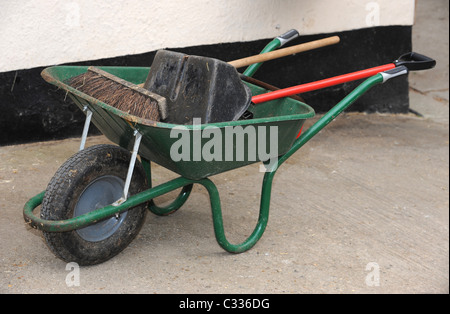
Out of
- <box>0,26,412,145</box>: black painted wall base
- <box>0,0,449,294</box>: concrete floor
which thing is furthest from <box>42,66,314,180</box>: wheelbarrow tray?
<box>0,26,412,145</box>: black painted wall base

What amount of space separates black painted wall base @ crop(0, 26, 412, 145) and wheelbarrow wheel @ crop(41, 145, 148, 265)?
3.44 feet

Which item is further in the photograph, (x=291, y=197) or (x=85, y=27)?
(x=85, y=27)

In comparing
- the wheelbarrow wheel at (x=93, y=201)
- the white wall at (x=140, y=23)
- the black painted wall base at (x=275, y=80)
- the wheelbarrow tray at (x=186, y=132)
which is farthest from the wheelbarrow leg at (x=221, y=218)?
the white wall at (x=140, y=23)

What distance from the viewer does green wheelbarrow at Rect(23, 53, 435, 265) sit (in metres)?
2.46

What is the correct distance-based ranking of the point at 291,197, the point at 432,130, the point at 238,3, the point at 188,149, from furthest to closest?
the point at 432,130 → the point at 238,3 → the point at 291,197 → the point at 188,149

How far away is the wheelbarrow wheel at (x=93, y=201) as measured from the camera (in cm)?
254

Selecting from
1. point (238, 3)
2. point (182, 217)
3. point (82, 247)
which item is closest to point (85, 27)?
point (238, 3)

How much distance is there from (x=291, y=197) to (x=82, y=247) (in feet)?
5.06

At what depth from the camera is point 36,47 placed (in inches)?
155

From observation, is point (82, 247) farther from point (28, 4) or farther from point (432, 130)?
point (432, 130)

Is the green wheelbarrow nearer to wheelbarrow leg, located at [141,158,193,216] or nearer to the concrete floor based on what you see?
the concrete floor

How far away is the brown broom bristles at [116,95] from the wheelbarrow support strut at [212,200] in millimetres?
133

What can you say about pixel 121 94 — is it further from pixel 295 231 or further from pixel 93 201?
pixel 295 231

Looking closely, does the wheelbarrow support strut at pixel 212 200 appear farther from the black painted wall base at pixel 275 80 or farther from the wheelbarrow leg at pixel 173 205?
the black painted wall base at pixel 275 80
